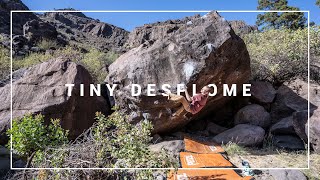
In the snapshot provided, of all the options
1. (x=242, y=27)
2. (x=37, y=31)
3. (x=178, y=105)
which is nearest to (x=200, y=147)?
(x=178, y=105)

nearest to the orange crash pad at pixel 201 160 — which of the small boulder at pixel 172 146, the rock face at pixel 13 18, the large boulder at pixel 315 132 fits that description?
the small boulder at pixel 172 146

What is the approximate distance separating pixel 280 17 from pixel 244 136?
18.0 metres

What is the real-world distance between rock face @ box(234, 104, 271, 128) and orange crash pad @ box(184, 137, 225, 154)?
1.32 meters

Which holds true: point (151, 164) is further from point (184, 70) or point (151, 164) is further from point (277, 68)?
point (277, 68)

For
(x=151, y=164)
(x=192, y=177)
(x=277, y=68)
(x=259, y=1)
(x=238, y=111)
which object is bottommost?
(x=192, y=177)

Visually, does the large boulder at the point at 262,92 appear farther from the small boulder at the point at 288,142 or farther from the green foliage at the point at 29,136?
the green foliage at the point at 29,136

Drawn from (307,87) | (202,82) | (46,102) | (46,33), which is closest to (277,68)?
(307,87)

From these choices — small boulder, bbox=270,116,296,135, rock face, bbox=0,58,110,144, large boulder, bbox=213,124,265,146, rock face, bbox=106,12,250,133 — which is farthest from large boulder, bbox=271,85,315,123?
rock face, bbox=0,58,110,144

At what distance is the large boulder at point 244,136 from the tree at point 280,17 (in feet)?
50.1

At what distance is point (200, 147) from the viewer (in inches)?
255

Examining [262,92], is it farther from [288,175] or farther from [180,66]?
[288,175]

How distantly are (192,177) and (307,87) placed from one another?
4556 millimetres

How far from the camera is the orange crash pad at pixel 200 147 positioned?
6.30 meters

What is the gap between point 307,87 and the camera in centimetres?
803
